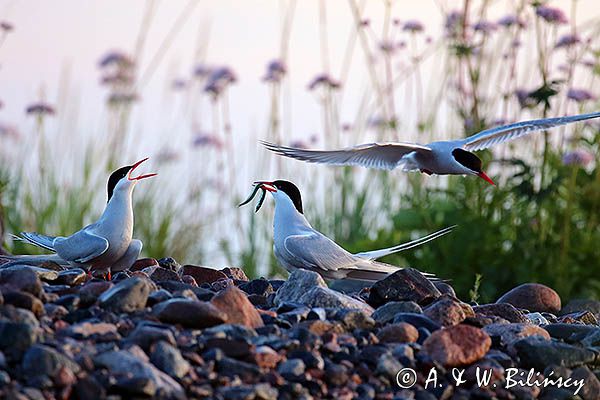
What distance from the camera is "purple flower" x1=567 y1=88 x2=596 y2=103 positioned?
20.6ft

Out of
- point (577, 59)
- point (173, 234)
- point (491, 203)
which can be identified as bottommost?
point (173, 234)

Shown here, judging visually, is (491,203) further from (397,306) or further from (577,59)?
(397,306)

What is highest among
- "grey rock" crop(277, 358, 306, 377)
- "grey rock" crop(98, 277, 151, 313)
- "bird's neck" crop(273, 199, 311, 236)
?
"bird's neck" crop(273, 199, 311, 236)

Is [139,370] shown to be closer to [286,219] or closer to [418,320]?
[418,320]

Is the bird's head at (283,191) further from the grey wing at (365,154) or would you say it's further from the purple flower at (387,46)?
the purple flower at (387,46)

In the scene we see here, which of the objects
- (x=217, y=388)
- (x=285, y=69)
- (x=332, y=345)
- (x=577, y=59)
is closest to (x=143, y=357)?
(x=217, y=388)

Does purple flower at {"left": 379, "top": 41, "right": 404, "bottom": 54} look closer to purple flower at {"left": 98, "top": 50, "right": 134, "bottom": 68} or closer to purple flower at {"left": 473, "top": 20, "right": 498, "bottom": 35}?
purple flower at {"left": 473, "top": 20, "right": 498, "bottom": 35}

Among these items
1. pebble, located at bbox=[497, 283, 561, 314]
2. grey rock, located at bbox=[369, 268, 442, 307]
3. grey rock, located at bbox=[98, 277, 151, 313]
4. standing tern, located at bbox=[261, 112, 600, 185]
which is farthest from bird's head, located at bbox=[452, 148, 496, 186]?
grey rock, located at bbox=[98, 277, 151, 313]

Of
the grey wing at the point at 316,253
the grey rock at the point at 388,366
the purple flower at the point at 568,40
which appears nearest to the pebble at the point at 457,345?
the grey rock at the point at 388,366

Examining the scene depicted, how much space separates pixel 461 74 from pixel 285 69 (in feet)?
4.60

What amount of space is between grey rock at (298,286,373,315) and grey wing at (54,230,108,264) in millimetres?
807

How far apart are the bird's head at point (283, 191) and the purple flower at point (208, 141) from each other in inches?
146

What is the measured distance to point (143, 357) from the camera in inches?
109

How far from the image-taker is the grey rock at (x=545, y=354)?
11.0ft
